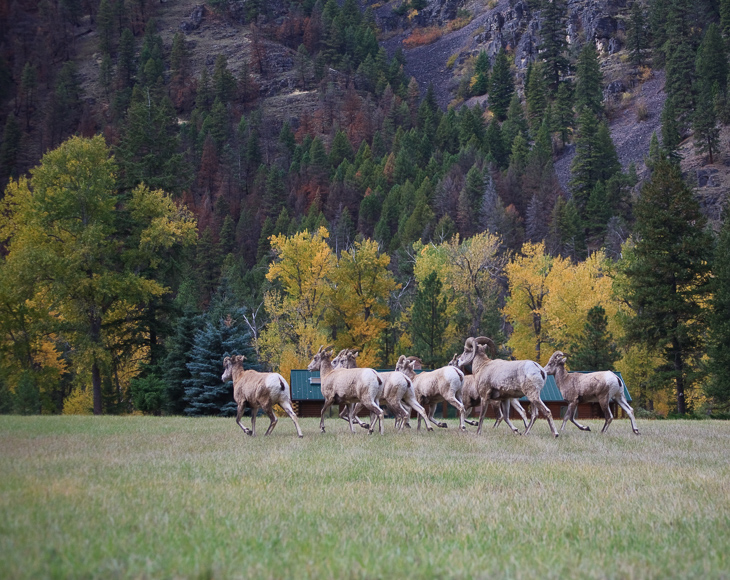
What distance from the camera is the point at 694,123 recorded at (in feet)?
303

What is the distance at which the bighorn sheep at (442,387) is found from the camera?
19609 mm

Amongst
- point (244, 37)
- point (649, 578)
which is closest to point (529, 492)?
point (649, 578)

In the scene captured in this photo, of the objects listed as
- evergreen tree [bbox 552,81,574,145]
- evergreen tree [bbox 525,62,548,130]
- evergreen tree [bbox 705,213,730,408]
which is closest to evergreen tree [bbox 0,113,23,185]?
evergreen tree [bbox 525,62,548,130]

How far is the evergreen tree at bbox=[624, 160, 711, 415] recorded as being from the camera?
39812 mm

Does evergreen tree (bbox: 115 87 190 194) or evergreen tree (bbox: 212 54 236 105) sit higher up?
evergreen tree (bbox: 212 54 236 105)

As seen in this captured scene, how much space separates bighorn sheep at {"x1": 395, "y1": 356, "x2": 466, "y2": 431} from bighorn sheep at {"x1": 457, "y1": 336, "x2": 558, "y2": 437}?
1.61 feet

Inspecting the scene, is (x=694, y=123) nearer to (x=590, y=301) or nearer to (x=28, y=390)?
(x=590, y=301)

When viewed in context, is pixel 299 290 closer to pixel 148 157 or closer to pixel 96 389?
pixel 148 157

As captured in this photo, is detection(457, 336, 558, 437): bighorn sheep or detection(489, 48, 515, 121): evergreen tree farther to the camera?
detection(489, 48, 515, 121): evergreen tree

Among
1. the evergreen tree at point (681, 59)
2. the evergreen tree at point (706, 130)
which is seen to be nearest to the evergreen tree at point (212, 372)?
the evergreen tree at point (706, 130)

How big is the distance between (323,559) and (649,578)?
8.45 feet

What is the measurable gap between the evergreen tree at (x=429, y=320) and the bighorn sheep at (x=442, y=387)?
28.0 metres

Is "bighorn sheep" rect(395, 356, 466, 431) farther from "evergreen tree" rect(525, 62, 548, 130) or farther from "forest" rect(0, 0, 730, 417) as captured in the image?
"evergreen tree" rect(525, 62, 548, 130)

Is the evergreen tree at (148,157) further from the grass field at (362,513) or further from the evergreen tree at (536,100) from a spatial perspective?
the evergreen tree at (536,100)
